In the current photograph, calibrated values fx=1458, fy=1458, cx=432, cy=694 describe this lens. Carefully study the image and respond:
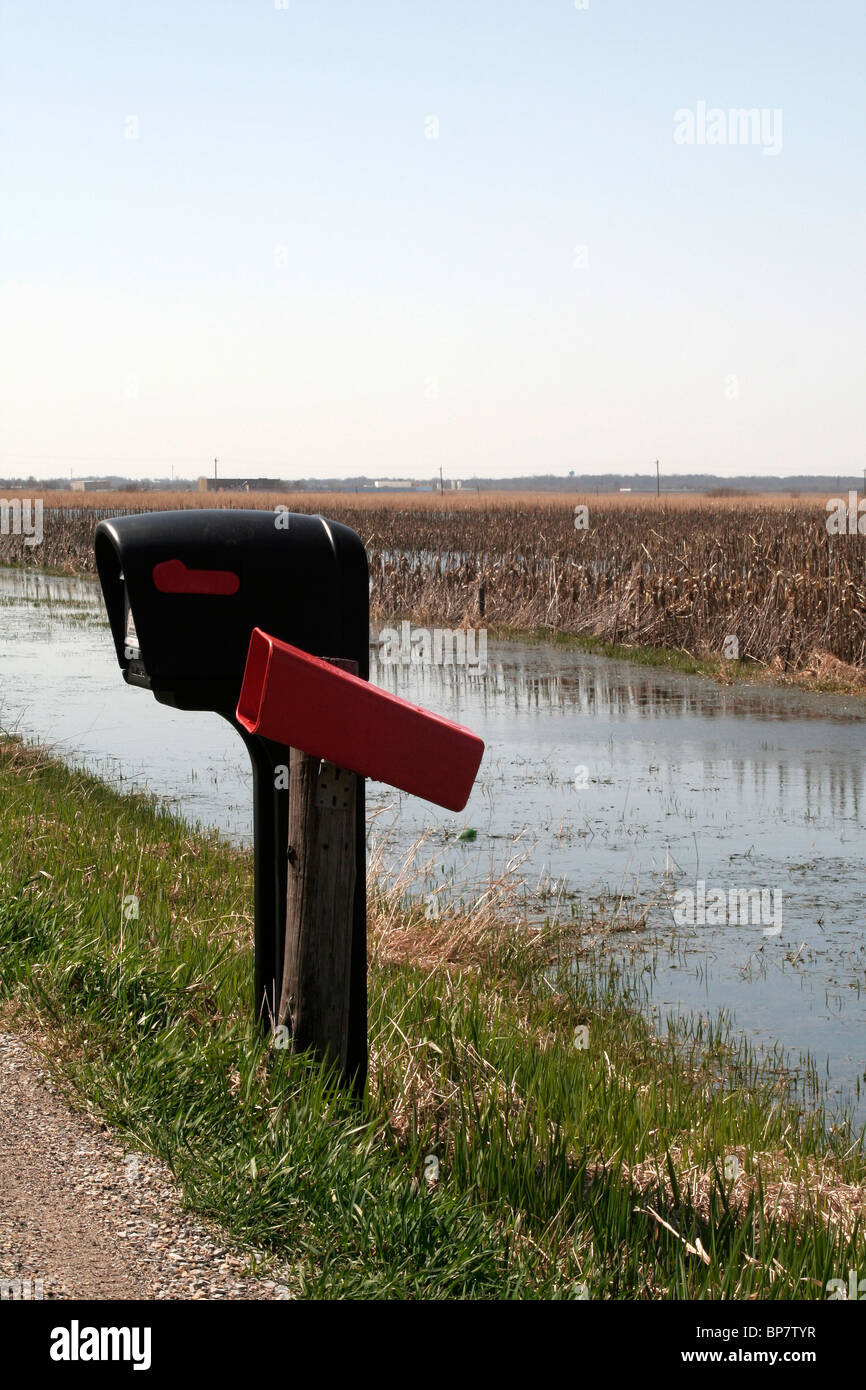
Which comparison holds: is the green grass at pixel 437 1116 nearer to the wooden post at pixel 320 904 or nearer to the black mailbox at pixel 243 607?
the wooden post at pixel 320 904

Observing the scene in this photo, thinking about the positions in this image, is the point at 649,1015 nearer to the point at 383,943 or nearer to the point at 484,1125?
the point at 383,943

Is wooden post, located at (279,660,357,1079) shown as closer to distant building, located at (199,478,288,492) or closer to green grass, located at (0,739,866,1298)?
green grass, located at (0,739,866,1298)

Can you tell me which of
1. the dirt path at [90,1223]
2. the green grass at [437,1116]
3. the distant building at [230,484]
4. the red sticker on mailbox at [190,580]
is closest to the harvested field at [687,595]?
the green grass at [437,1116]

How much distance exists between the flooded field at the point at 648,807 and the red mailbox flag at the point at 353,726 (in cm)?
296

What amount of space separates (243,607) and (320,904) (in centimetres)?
88

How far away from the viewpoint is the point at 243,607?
4137 millimetres

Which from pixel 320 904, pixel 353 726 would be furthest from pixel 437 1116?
pixel 353 726

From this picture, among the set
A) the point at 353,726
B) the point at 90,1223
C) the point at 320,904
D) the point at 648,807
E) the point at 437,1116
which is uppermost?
the point at 353,726

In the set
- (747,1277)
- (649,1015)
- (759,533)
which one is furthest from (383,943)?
(759,533)

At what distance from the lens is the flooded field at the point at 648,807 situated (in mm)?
7332

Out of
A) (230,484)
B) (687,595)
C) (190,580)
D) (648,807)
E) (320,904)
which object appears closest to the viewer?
(320,904)

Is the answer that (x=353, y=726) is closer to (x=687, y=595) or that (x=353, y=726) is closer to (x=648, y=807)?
(x=648, y=807)

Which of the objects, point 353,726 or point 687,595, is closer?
point 353,726

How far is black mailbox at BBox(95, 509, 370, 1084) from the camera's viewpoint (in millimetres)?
4070
